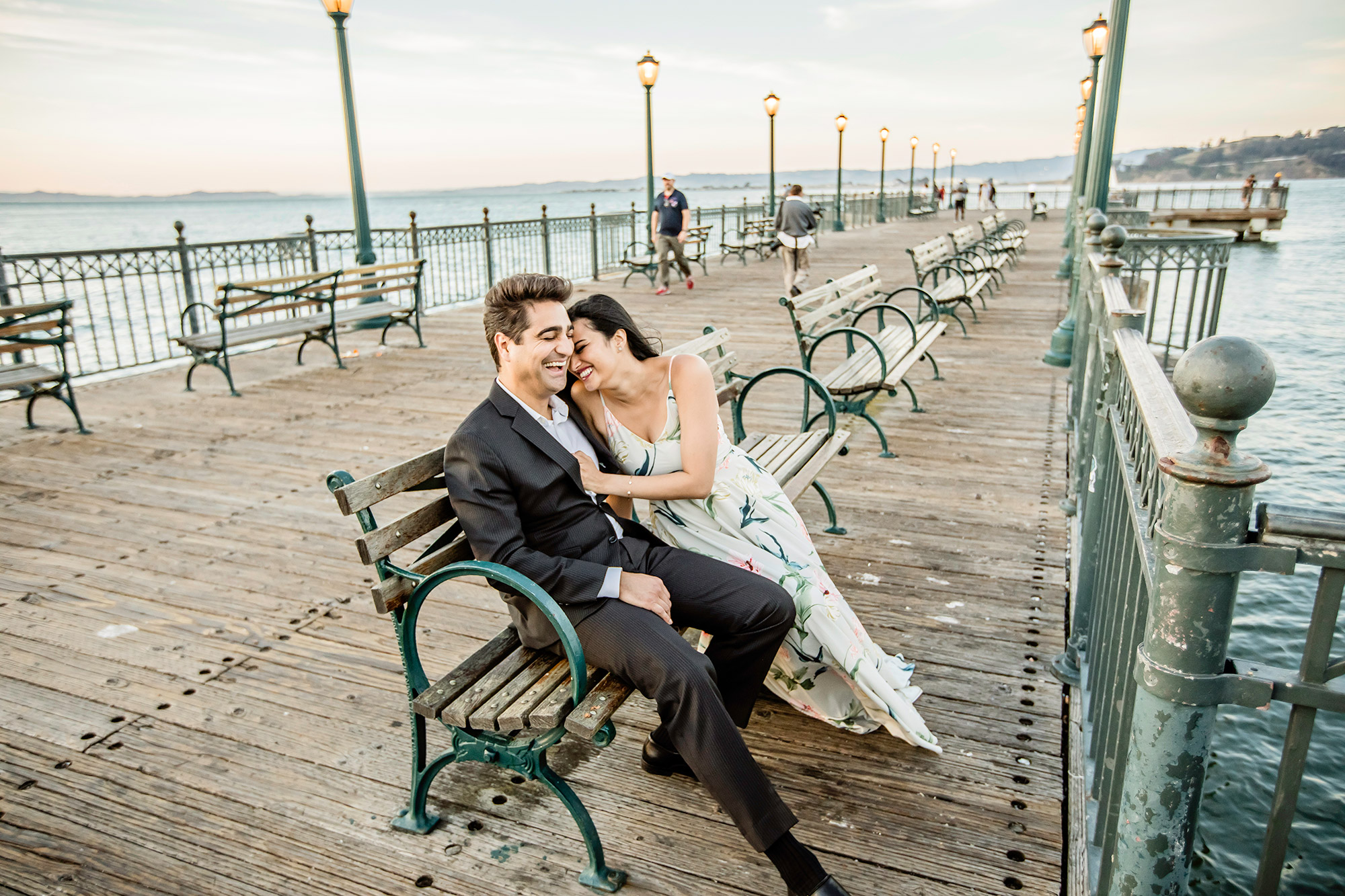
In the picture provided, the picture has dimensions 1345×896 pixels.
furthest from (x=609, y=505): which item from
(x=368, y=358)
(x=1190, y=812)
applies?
(x=368, y=358)

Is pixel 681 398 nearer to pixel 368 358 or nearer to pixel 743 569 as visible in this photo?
pixel 743 569

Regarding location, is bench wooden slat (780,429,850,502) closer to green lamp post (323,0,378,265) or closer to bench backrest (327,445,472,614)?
bench backrest (327,445,472,614)

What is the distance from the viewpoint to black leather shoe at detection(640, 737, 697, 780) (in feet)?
8.92

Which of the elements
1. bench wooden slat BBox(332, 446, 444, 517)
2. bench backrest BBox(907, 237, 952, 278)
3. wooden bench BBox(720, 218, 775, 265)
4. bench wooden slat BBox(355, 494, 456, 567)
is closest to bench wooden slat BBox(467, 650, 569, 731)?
bench wooden slat BBox(355, 494, 456, 567)

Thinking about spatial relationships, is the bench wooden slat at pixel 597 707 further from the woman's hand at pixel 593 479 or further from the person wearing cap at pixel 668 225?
the person wearing cap at pixel 668 225

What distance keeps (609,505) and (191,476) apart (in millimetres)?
4014

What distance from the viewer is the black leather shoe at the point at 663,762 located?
2.72 meters

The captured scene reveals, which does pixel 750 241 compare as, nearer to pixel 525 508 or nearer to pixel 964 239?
pixel 964 239

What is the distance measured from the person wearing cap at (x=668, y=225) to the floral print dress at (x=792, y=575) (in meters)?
11.4

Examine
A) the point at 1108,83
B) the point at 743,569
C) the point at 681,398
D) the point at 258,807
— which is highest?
the point at 1108,83

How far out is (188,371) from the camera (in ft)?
25.8

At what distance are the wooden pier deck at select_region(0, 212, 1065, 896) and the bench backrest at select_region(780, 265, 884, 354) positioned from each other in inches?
35.5

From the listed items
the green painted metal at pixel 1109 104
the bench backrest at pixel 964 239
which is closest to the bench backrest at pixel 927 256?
the bench backrest at pixel 964 239

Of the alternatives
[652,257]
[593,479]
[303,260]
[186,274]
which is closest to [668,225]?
[652,257]
